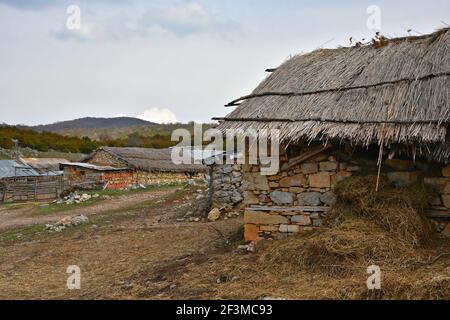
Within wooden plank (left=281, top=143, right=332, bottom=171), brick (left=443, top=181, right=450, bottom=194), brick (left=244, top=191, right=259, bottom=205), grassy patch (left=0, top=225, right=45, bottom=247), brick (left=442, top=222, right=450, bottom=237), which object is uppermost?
Answer: wooden plank (left=281, top=143, right=332, bottom=171)

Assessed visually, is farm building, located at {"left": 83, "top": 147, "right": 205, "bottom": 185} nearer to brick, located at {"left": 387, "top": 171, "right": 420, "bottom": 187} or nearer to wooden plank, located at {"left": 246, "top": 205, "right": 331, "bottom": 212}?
wooden plank, located at {"left": 246, "top": 205, "right": 331, "bottom": 212}

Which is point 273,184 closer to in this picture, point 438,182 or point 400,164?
point 400,164

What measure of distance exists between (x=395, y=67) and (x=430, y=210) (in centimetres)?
247

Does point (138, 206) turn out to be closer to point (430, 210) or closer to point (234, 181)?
point (234, 181)

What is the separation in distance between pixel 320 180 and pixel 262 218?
1.17 metres

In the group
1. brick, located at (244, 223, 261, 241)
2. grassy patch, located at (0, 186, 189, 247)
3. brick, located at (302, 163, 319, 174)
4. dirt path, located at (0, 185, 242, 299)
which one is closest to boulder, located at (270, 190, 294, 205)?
brick, located at (302, 163, 319, 174)

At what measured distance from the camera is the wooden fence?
26953 millimetres

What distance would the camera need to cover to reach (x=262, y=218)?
8062 mm

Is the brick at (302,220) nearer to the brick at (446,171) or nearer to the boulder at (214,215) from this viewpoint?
the brick at (446,171)

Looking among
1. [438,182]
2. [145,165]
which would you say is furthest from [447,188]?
[145,165]

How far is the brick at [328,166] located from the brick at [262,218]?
1.05m

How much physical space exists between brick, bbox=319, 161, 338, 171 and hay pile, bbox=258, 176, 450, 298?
1.13 feet

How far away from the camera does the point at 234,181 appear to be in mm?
13922

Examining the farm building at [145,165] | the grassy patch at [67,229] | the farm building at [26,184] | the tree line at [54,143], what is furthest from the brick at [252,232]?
the tree line at [54,143]
